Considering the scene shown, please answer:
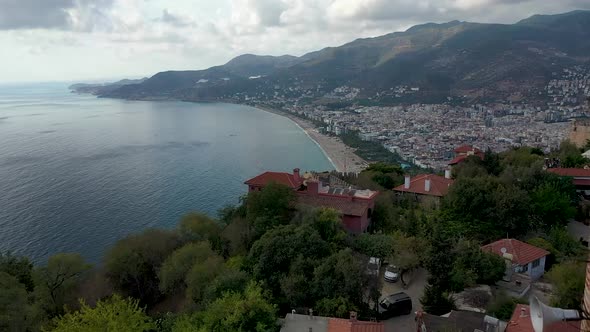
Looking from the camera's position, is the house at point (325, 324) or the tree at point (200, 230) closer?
the house at point (325, 324)

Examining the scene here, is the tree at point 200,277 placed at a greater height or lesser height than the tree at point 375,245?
lesser

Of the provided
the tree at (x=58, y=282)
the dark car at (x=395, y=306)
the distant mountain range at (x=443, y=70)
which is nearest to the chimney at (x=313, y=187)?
the dark car at (x=395, y=306)

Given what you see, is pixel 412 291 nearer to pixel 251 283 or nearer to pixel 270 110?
pixel 251 283

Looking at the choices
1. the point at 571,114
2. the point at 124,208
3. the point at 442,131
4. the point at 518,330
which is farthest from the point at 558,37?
the point at 518,330

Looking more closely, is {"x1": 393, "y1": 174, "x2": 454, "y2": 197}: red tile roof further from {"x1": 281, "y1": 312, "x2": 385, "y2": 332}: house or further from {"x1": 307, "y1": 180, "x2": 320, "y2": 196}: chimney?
{"x1": 281, "y1": 312, "x2": 385, "y2": 332}: house

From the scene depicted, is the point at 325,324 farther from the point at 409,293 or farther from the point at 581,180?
the point at 581,180

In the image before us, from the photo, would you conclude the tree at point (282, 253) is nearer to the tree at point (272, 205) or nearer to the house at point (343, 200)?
the tree at point (272, 205)
